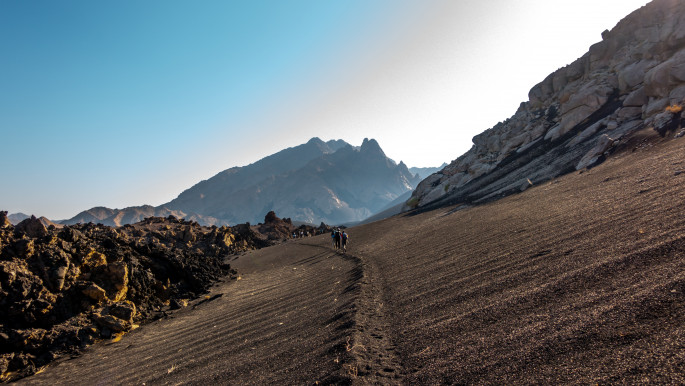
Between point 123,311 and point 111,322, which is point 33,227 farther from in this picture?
point 111,322

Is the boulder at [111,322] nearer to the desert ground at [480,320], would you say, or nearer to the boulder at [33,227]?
the desert ground at [480,320]

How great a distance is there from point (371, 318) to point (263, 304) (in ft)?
16.0

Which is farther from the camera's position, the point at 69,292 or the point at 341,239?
the point at 341,239

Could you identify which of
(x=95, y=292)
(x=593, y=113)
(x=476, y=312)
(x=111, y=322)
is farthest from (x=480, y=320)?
(x=593, y=113)

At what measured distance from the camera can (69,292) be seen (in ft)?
32.1

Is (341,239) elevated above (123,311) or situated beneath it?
situated beneath

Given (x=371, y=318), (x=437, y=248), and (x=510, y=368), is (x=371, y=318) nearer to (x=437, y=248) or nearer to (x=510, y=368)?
(x=510, y=368)

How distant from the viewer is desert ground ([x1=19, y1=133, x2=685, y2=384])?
12.0 feet

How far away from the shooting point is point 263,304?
33.5 ft

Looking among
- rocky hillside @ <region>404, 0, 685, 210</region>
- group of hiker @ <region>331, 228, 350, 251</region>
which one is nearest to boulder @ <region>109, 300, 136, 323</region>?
group of hiker @ <region>331, 228, 350, 251</region>

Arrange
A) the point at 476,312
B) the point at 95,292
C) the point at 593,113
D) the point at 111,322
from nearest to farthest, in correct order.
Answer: the point at 476,312, the point at 111,322, the point at 95,292, the point at 593,113

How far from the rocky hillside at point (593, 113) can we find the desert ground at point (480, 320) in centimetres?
1275

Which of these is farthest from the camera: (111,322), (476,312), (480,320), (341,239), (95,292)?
(341,239)

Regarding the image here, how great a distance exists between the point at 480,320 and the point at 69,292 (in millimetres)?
11233
